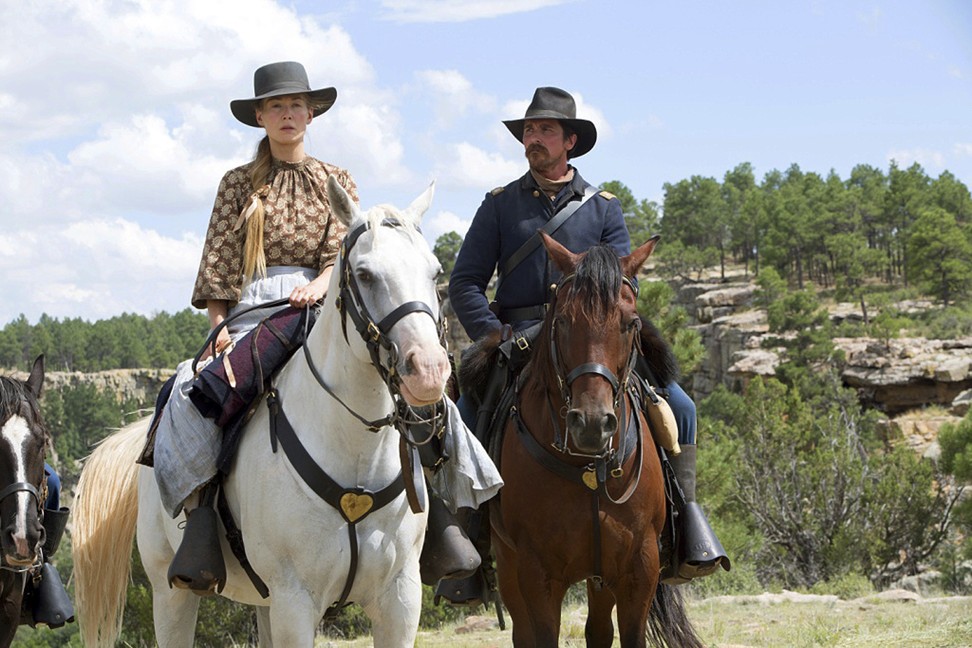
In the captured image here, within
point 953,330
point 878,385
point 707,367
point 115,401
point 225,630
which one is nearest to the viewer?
point 225,630

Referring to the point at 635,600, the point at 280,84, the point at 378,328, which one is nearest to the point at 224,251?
the point at 280,84

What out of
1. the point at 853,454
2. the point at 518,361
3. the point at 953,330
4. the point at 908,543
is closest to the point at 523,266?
the point at 518,361

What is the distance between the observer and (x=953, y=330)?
240 feet

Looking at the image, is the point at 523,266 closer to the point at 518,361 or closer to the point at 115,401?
the point at 518,361

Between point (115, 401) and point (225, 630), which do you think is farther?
point (115, 401)

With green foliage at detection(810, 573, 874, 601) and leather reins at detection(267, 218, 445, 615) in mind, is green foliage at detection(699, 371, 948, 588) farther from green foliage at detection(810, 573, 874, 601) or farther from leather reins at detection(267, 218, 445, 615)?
leather reins at detection(267, 218, 445, 615)

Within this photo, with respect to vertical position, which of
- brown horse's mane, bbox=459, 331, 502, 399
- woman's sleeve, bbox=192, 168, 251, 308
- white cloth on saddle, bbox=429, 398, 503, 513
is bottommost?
white cloth on saddle, bbox=429, 398, 503, 513

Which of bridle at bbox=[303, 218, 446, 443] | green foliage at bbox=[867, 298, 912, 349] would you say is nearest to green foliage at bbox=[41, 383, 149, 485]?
green foliage at bbox=[867, 298, 912, 349]

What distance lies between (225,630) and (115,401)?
112017mm

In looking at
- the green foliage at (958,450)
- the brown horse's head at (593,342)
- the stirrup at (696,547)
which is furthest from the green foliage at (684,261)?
the brown horse's head at (593,342)

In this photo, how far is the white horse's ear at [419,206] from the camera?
4582mm

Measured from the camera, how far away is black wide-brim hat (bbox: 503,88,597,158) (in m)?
7.25

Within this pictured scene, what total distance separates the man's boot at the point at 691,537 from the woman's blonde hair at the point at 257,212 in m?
2.82

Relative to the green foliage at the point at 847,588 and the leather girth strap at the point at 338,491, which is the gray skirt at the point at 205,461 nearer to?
the leather girth strap at the point at 338,491
